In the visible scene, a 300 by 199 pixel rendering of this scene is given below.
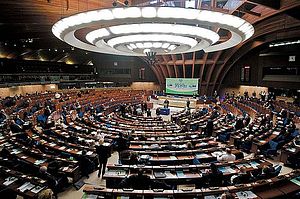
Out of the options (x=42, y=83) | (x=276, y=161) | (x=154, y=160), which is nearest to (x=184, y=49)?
(x=276, y=161)

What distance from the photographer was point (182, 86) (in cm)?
3653

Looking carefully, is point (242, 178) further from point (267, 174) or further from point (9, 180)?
point (9, 180)

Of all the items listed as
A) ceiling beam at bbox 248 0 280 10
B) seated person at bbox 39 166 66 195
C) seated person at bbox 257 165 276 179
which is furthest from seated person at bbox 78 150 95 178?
ceiling beam at bbox 248 0 280 10

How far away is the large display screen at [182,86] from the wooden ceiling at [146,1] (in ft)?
5.72

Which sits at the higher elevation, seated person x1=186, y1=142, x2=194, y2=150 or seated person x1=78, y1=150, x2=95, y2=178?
seated person x1=186, y1=142, x2=194, y2=150

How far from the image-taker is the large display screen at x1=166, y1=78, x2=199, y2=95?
3528cm

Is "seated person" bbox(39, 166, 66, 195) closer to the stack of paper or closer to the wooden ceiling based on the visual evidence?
the stack of paper

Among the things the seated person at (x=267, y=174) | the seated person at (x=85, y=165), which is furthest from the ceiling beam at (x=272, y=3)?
the seated person at (x=85, y=165)

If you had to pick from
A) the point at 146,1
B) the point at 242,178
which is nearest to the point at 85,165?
the point at 242,178

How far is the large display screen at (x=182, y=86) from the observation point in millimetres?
35281

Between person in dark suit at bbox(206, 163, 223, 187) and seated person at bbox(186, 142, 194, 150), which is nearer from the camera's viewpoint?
person in dark suit at bbox(206, 163, 223, 187)

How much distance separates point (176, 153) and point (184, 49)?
13.0m

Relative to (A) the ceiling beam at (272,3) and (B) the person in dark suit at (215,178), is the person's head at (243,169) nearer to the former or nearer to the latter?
(B) the person in dark suit at (215,178)

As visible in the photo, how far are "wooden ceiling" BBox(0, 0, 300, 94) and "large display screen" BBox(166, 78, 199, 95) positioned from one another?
68.6 inches
